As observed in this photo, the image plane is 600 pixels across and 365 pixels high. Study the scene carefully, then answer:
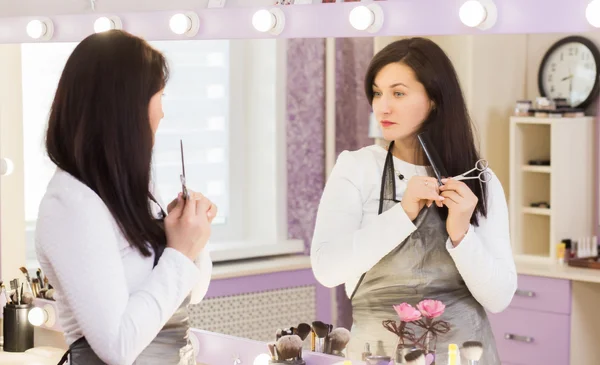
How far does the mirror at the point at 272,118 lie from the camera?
2.60 m

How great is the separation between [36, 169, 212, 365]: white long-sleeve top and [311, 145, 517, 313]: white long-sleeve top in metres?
0.37

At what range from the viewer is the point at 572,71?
3.10 meters

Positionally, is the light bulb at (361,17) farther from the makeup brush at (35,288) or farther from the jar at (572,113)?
the jar at (572,113)

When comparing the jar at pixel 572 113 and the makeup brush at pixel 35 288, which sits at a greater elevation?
the jar at pixel 572 113

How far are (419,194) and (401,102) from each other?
17 centimetres

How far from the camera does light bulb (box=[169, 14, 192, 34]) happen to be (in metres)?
1.90

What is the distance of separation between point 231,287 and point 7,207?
2.37ft

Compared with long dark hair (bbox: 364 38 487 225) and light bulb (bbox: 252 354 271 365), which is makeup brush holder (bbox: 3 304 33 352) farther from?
long dark hair (bbox: 364 38 487 225)

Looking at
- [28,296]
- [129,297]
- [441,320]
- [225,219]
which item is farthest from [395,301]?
[225,219]

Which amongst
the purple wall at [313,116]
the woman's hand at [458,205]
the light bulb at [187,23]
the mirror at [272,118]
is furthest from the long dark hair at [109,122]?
the purple wall at [313,116]

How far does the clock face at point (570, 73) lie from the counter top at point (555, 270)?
0.51 metres

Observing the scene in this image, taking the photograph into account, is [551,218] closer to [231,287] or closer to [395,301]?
[231,287]

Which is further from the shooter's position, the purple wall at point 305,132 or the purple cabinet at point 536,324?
the purple wall at point 305,132

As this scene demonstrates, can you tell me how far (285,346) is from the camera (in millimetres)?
1520
